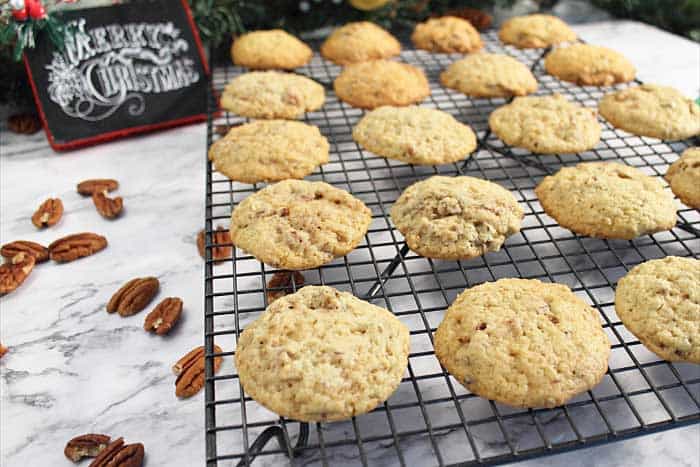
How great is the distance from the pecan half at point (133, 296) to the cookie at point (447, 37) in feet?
4.88

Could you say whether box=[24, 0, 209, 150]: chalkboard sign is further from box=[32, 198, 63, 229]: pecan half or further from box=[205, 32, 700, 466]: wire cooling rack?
box=[32, 198, 63, 229]: pecan half

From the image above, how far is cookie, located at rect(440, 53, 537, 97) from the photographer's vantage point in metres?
2.10

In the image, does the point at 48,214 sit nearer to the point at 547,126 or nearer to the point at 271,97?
the point at 271,97

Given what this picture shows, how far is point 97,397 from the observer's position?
4.28ft

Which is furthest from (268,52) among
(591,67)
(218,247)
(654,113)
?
(654,113)

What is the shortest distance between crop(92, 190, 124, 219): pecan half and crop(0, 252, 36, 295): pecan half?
252 mm

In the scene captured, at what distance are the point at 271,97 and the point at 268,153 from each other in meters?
0.35

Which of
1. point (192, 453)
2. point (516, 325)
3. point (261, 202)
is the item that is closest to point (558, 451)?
point (516, 325)

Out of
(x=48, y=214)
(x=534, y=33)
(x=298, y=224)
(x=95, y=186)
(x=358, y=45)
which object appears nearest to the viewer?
(x=298, y=224)

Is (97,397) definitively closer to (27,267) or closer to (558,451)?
(27,267)

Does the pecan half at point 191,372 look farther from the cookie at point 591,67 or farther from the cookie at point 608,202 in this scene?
the cookie at point 591,67

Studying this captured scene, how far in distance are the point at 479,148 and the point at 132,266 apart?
1.13 metres

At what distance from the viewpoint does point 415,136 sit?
1.78 metres

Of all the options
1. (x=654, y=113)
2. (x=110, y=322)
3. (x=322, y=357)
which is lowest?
(x=110, y=322)
